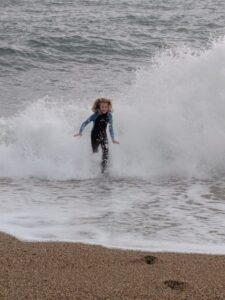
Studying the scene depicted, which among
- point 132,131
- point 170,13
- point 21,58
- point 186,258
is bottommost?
point 186,258

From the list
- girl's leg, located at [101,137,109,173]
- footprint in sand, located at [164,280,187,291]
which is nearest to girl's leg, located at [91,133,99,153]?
girl's leg, located at [101,137,109,173]

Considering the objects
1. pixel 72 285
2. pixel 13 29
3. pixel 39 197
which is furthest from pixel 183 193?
pixel 13 29

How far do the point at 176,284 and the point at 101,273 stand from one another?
66 cm

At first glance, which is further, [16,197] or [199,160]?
[199,160]

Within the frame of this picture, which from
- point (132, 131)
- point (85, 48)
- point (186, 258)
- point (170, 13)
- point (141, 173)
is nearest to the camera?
point (186, 258)

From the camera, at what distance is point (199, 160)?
404 inches

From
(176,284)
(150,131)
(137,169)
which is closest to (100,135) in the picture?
(137,169)

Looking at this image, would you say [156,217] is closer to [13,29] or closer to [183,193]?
[183,193]

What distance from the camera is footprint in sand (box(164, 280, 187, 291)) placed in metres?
4.79

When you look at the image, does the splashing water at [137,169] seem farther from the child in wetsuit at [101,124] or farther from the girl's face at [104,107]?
the girl's face at [104,107]

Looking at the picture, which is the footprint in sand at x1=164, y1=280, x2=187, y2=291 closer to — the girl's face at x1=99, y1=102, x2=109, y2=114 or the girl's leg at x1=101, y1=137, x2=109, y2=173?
the girl's leg at x1=101, y1=137, x2=109, y2=173

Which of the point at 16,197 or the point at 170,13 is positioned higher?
the point at 170,13

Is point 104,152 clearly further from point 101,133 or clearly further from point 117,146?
point 117,146

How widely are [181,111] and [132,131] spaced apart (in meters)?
1.00
